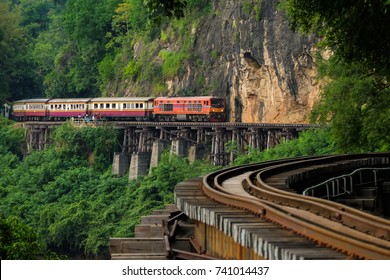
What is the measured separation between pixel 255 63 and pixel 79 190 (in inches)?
402

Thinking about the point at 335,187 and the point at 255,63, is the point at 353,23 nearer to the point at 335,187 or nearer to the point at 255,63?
the point at 335,187

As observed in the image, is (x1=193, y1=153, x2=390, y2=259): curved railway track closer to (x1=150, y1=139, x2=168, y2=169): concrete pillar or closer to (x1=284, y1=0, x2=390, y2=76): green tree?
(x1=284, y1=0, x2=390, y2=76): green tree

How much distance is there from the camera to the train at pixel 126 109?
175ft

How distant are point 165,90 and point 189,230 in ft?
147

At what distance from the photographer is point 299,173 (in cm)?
1767

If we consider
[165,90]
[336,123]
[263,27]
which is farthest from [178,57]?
[336,123]

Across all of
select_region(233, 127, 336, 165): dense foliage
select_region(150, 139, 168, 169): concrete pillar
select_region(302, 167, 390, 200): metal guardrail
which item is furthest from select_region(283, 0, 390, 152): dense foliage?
select_region(150, 139, 168, 169): concrete pillar

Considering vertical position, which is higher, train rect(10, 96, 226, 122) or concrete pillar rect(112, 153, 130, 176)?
train rect(10, 96, 226, 122)

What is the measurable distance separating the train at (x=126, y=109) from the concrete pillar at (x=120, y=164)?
9.09ft

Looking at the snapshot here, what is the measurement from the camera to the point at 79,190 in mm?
52250

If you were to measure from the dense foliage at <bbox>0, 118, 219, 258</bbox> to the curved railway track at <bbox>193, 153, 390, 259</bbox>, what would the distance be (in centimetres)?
2189

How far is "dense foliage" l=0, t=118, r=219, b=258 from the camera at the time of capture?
45.3m

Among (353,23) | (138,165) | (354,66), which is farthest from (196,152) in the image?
(353,23)

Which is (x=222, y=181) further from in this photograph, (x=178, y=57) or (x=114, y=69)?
(x=114, y=69)
